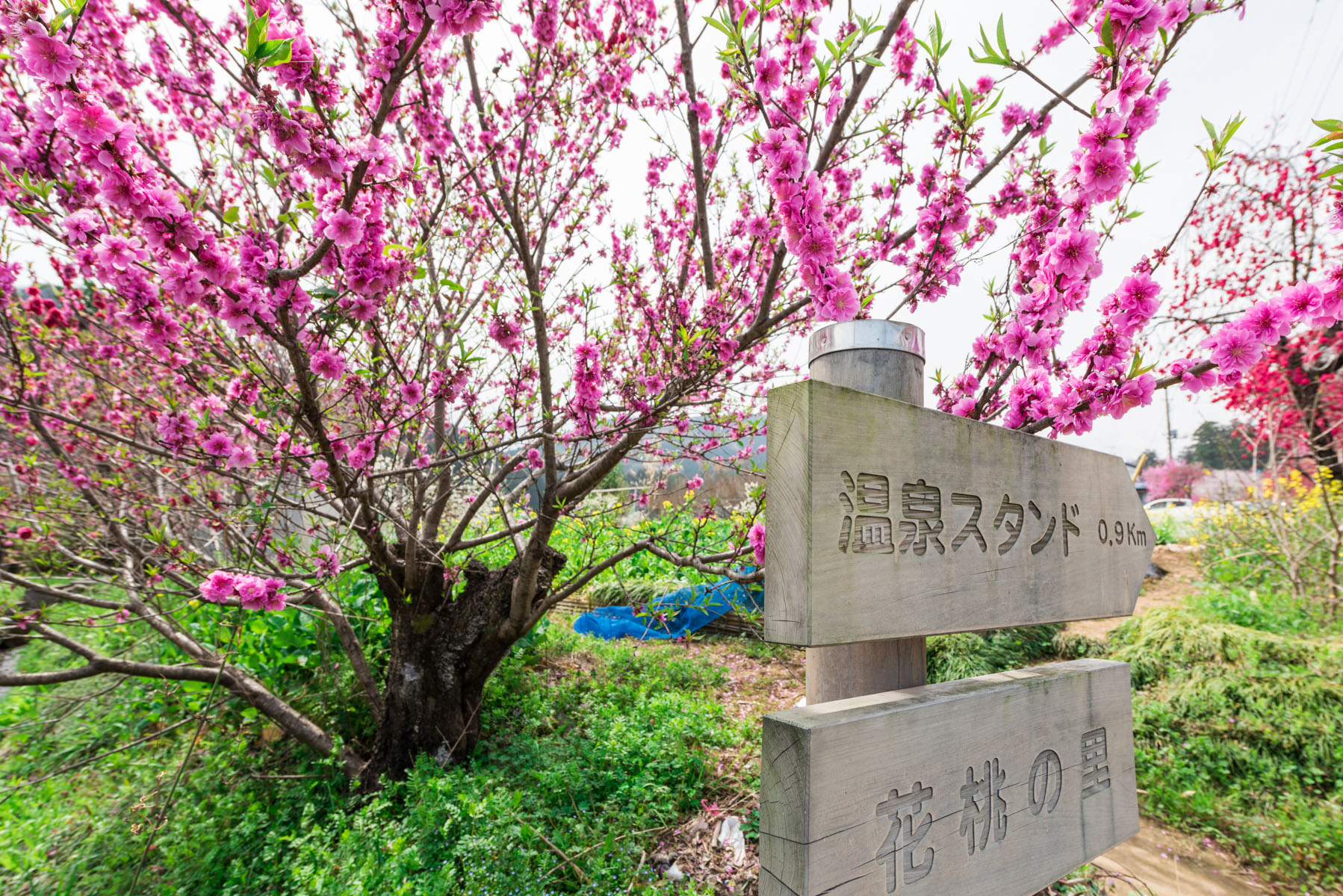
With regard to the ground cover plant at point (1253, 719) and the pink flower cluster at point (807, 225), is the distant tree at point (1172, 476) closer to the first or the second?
the ground cover plant at point (1253, 719)

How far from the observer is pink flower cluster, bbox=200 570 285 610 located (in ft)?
6.09

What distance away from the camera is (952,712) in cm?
102

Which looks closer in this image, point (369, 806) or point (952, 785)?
point (952, 785)

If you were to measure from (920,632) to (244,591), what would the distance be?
2133 millimetres

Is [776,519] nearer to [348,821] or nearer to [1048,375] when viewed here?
[1048,375]

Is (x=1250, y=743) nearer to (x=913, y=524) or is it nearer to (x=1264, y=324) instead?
(x=1264, y=324)

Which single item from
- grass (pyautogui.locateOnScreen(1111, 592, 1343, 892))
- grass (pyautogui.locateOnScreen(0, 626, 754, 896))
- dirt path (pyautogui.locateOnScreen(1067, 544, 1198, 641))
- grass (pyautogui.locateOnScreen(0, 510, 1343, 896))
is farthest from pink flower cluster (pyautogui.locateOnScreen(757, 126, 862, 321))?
dirt path (pyautogui.locateOnScreen(1067, 544, 1198, 641))

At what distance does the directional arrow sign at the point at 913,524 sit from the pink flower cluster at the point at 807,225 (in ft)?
1.76

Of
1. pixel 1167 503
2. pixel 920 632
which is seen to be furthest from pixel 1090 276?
pixel 1167 503

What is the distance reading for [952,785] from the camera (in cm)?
101

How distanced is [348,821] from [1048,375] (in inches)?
136

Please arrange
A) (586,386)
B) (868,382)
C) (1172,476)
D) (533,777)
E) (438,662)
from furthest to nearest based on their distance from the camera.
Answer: (1172,476) → (438,662) → (533,777) → (586,386) → (868,382)

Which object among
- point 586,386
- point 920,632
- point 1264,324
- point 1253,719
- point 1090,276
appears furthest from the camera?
point 1253,719

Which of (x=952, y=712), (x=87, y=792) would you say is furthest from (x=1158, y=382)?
(x=87, y=792)
